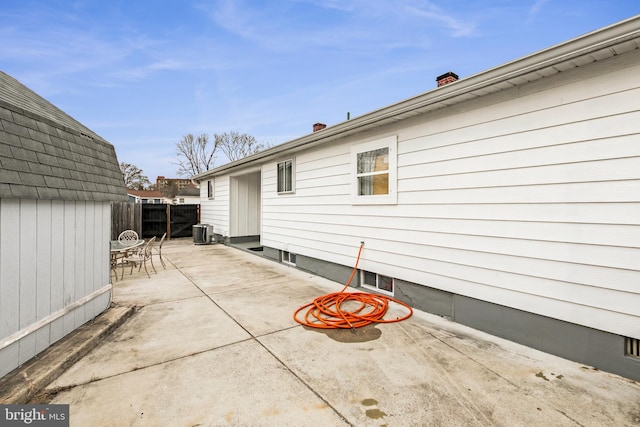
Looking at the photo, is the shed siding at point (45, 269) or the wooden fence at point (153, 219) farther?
the wooden fence at point (153, 219)

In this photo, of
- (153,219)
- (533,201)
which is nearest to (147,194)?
(153,219)

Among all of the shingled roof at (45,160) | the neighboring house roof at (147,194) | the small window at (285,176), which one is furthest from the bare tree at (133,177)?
the shingled roof at (45,160)

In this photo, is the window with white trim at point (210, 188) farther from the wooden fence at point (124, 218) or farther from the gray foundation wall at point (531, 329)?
the gray foundation wall at point (531, 329)

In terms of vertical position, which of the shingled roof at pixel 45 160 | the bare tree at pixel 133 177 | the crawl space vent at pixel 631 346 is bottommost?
the crawl space vent at pixel 631 346

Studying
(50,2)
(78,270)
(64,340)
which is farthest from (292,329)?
(50,2)

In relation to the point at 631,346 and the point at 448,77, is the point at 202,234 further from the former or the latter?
the point at 631,346

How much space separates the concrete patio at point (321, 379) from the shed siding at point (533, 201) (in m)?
0.64

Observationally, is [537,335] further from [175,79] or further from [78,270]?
[175,79]

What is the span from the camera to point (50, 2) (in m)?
6.40

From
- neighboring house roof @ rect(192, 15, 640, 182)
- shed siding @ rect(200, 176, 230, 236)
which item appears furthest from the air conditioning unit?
neighboring house roof @ rect(192, 15, 640, 182)

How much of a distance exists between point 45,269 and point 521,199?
470cm

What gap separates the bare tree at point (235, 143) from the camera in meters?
29.7

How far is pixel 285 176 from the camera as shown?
22.7ft

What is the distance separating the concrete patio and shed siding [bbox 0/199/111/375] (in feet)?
1.41
